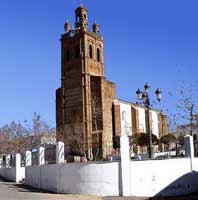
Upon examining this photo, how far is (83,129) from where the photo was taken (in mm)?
69625

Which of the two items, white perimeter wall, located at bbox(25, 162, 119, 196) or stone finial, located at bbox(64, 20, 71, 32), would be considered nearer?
white perimeter wall, located at bbox(25, 162, 119, 196)

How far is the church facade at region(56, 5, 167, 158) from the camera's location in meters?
70.0

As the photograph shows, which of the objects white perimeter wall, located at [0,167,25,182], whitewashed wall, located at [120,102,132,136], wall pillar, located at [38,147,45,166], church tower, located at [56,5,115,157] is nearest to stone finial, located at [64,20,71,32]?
church tower, located at [56,5,115,157]

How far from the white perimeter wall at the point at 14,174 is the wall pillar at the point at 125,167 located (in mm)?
16080

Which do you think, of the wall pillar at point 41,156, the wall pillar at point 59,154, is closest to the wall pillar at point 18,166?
the wall pillar at point 41,156

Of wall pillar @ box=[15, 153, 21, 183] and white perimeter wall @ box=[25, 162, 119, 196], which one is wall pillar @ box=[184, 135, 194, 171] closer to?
white perimeter wall @ box=[25, 162, 119, 196]

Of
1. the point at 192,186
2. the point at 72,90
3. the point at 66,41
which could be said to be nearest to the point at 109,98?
the point at 72,90

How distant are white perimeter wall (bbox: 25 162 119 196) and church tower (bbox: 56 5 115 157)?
40.5m

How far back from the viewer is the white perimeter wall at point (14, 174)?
3356cm

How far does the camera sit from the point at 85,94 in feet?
238

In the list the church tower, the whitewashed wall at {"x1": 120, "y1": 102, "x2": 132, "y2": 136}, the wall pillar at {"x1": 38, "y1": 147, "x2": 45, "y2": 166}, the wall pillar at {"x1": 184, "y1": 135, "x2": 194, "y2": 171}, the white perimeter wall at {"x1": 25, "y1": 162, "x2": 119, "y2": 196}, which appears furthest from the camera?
the whitewashed wall at {"x1": 120, "y1": 102, "x2": 132, "y2": 136}

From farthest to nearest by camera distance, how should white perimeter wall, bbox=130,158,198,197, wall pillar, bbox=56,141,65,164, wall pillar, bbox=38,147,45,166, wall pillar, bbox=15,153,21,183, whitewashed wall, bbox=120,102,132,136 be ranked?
1. whitewashed wall, bbox=120,102,132,136
2. wall pillar, bbox=15,153,21,183
3. wall pillar, bbox=38,147,45,166
4. wall pillar, bbox=56,141,65,164
5. white perimeter wall, bbox=130,158,198,197

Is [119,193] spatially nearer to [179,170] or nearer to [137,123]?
[179,170]

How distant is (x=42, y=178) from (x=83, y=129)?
43.8 meters
